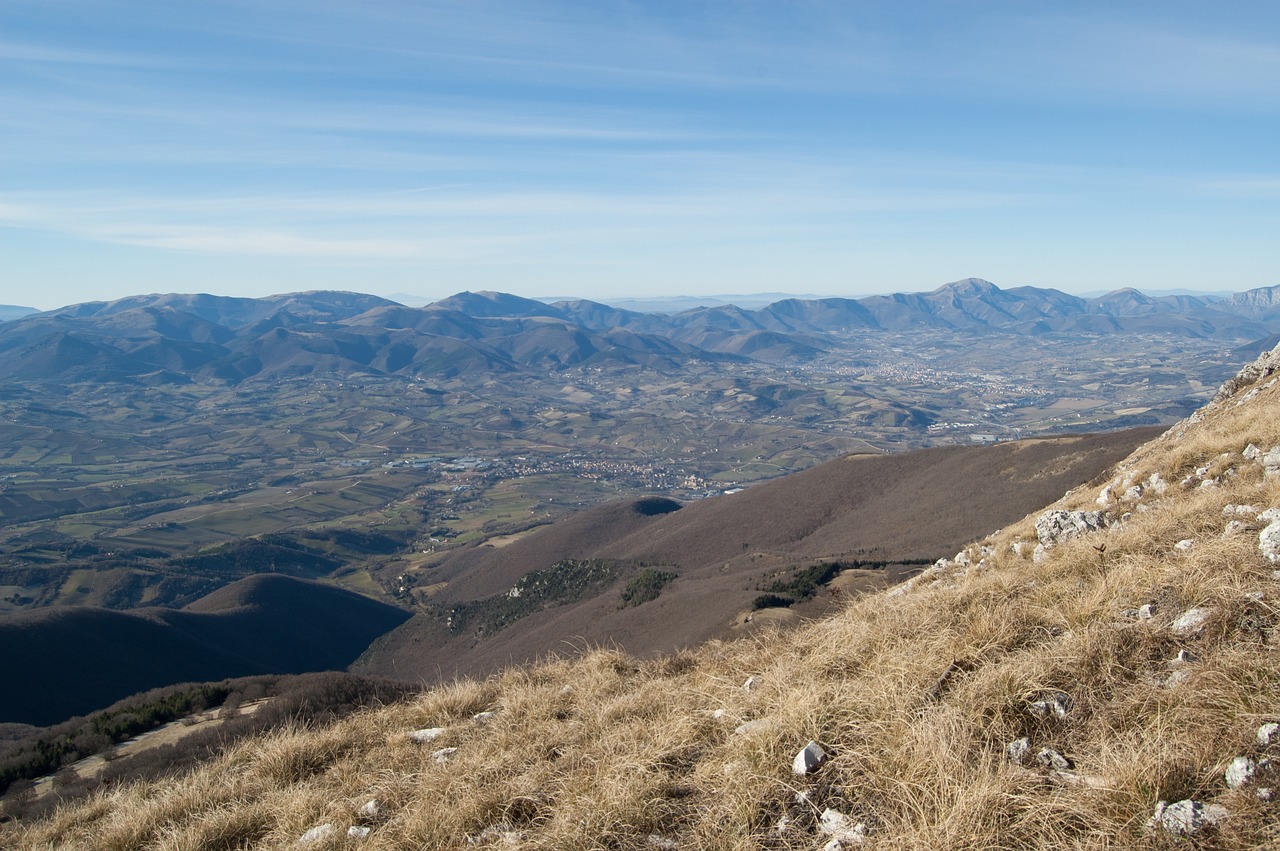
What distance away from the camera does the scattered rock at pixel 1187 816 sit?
13.3 feet

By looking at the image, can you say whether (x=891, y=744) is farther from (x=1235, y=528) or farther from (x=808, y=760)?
(x=1235, y=528)

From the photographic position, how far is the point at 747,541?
7594 centimetres

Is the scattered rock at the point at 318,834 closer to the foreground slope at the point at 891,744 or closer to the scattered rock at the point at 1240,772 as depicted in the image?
the foreground slope at the point at 891,744

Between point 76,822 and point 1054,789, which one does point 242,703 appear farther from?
point 1054,789

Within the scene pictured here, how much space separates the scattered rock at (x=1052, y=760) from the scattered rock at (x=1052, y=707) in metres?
0.38

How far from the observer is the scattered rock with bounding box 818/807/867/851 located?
477 cm

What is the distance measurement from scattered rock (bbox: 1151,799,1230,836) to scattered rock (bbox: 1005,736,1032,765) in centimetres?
94

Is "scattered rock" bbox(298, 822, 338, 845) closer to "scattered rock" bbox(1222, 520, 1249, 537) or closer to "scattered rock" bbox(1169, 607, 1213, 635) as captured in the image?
"scattered rock" bbox(1169, 607, 1213, 635)

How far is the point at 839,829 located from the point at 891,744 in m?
0.82

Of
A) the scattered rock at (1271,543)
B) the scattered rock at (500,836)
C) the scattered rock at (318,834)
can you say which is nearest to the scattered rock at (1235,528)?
the scattered rock at (1271,543)

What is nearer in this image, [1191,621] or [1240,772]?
[1240,772]

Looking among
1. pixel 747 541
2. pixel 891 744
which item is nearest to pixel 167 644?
pixel 747 541

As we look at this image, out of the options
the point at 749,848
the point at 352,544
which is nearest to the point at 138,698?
the point at 749,848

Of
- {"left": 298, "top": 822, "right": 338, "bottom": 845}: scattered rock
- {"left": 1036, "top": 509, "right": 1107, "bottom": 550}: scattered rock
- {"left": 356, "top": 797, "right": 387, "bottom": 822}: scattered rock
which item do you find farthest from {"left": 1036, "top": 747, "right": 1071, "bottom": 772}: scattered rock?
{"left": 1036, "top": 509, "right": 1107, "bottom": 550}: scattered rock
